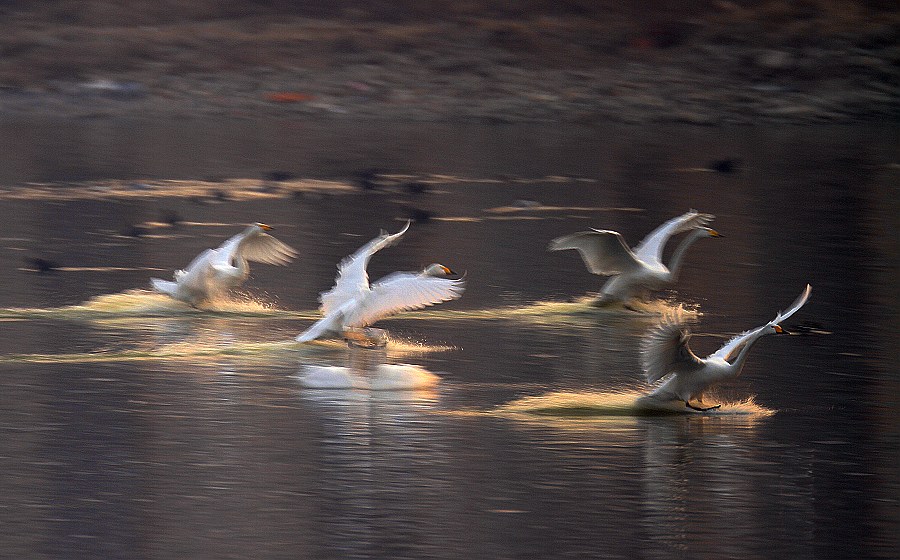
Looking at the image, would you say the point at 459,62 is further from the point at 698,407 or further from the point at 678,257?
the point at 698,407

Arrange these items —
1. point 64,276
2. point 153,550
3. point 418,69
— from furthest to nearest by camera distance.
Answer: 1. point 418,69
2. point 64,276
3. point 153,550

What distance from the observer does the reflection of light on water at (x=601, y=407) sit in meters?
11.4

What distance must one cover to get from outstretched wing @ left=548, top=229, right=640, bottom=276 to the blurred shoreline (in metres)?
25.0

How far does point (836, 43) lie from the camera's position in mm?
44875

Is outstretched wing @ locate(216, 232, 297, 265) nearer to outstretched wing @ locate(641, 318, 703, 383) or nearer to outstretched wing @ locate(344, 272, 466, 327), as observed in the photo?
outstretched wing @ locate(344, 272, 466, 327)

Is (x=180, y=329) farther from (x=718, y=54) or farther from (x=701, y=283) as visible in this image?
(x=718, y=54)

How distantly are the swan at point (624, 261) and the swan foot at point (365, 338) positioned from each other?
1860mm

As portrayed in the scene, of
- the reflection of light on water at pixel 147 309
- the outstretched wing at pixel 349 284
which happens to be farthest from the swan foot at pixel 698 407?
the reflection of light on water at pixel 147 309

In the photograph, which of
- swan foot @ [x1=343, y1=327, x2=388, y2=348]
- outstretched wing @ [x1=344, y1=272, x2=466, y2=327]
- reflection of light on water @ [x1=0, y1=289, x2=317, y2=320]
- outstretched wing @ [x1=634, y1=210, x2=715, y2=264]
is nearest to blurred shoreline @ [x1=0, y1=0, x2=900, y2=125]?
outstretched wing @ [x1=634, y1=210, x2=715, y2=264]

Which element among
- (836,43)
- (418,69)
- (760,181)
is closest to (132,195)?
(760,181)

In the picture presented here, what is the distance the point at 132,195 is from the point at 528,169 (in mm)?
7398

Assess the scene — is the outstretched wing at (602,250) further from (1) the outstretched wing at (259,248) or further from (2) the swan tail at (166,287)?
(2) the swan tail at (166,287)

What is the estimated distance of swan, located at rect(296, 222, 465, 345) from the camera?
13.1 m

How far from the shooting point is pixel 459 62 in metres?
43.2
